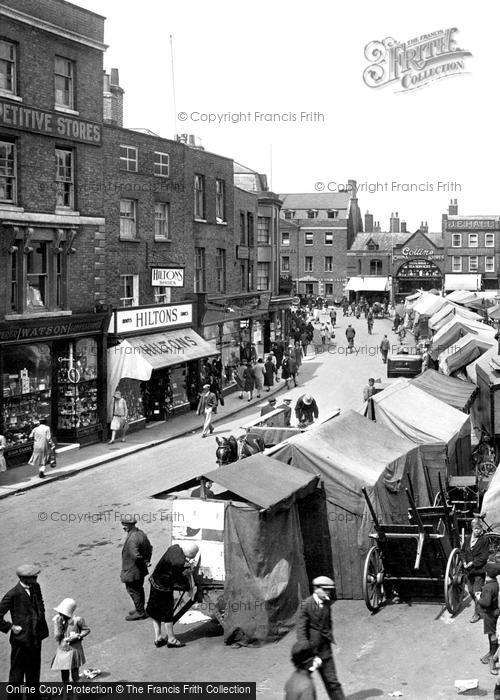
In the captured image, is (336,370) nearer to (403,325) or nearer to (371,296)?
(403,325)

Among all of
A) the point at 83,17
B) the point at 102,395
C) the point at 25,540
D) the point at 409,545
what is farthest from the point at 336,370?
the point at 409,545

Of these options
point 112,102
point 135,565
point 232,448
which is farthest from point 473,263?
point 135,565

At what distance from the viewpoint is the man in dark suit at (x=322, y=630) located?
9.47 metres

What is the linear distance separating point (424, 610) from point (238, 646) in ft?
9.46

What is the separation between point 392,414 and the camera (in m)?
18.7

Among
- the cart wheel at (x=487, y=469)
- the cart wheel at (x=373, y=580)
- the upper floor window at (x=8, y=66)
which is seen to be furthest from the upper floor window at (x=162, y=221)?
the cart wheel at (x=373, y=580)

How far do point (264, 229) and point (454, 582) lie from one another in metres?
44.8

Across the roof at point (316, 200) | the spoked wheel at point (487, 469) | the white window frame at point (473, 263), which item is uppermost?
the roof at point (316, 200)

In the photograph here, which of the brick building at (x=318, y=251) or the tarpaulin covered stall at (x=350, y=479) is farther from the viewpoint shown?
the brick building at (x=318, y=251)

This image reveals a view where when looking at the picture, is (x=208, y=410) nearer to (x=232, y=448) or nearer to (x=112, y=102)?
(x=232, y=448)

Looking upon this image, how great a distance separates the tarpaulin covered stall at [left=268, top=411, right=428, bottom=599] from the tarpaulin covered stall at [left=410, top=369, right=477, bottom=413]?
6245 mm

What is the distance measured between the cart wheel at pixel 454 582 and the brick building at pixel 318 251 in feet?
294

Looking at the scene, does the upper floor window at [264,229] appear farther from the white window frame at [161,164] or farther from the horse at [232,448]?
the horse at [232,448]

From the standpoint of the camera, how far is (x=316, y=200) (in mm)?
109438
